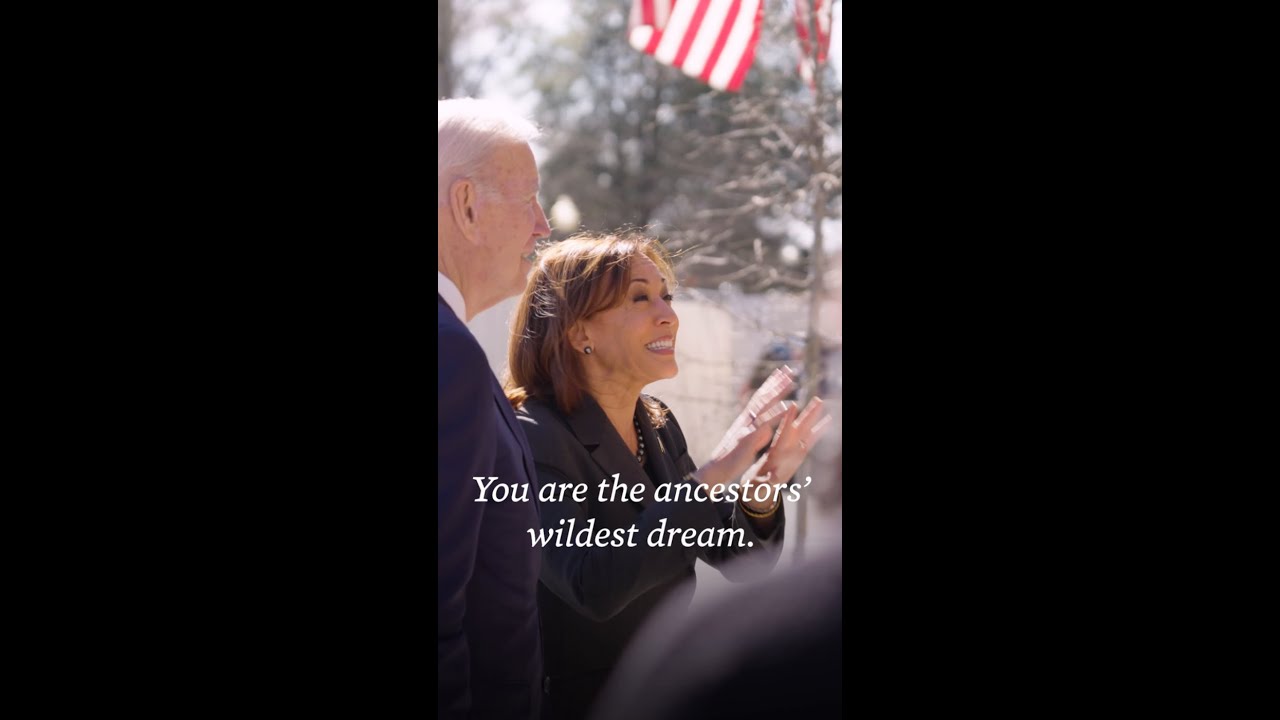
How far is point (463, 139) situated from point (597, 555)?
4.18 feet

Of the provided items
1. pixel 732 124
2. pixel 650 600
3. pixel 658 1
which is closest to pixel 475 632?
pixel 650 600

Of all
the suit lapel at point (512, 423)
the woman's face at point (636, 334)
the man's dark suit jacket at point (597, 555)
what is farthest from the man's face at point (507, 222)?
the man's dark suit jacket at point (597, 555)

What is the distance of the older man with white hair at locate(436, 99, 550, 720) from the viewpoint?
3.02 meters

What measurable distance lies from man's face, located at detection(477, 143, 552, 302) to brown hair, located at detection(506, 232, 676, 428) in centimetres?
5

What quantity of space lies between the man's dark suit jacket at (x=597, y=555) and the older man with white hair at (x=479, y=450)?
0.06 meters

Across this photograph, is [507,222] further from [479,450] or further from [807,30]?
[807,30]

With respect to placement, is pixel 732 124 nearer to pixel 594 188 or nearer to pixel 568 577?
pixel 594 188

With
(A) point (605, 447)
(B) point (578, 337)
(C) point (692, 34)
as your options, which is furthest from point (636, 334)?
(C) point (692, 34)

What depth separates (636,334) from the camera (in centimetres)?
317

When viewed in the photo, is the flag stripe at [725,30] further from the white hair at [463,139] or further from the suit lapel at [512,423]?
the suit lapel at [512,423]

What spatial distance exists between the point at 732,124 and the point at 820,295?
0.88 metres

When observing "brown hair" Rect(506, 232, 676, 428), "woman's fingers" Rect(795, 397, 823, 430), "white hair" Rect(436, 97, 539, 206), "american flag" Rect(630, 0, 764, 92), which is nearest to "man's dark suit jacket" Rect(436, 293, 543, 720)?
"brown hair" Rect(506, 232, 676, 428)

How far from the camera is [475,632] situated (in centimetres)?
303

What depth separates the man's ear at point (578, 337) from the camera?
3.14 metres
